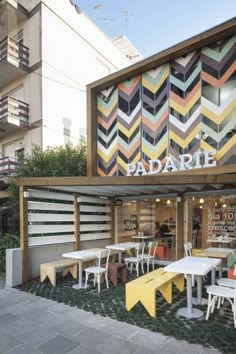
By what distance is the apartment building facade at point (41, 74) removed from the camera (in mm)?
12672

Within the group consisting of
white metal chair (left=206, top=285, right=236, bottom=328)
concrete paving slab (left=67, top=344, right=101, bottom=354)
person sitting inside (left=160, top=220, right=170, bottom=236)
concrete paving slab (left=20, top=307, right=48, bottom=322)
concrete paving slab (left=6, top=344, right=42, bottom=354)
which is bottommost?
concrete paving slab (left=20, top=307, right=48, bottom=322)

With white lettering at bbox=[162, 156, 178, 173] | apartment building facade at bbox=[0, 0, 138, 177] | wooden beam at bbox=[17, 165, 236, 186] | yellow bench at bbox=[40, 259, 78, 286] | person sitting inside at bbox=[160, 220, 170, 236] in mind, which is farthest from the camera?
apartment building facade at bbox=[0, 0, 138, 177]

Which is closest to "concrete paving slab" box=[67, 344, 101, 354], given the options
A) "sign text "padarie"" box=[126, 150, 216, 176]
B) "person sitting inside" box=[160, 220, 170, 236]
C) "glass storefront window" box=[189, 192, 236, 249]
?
"sign text "padarie"" box=[126, 150, 216, 176]

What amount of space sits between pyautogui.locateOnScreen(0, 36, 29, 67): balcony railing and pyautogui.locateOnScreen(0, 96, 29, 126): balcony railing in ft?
5.99

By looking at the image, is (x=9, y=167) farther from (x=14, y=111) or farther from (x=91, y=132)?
(x=91, y=132)

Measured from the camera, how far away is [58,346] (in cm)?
385

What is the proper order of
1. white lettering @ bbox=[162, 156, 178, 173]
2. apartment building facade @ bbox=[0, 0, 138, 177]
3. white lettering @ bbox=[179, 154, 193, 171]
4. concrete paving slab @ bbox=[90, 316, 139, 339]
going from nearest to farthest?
concrete paving slab @ bbox=[90, 316, 139, 339] → white lettering @ bbox=[179, 154, 193, 171] → white lettering @ bbox=[162, 156, 178, 173] → apartment building facade @ bbox=[0, 0, 138, 177]

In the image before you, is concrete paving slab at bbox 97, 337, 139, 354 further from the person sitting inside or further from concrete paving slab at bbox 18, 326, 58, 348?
the person sitting inside

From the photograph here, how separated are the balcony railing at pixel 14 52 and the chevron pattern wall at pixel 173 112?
211 inches

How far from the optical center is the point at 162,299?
571 cm

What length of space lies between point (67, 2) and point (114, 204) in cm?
1119

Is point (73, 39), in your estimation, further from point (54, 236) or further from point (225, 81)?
point (54, 236)

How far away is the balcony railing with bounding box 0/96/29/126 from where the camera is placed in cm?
1251

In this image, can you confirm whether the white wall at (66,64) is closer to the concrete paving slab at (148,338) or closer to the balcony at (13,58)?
the balcony at (13,58)
